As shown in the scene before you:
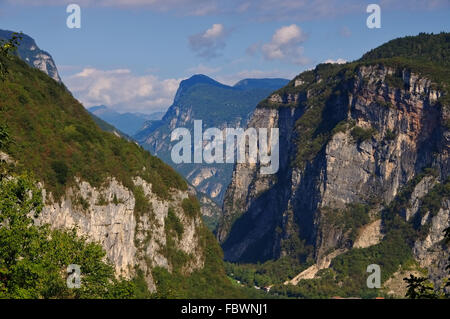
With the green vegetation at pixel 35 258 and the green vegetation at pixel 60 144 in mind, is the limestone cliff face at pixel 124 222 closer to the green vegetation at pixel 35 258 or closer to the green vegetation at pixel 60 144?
the green vegetation at pixel 60 144

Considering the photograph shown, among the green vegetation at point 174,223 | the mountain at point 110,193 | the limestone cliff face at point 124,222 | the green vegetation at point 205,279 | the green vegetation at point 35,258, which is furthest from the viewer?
the green vegetation at point 174,223

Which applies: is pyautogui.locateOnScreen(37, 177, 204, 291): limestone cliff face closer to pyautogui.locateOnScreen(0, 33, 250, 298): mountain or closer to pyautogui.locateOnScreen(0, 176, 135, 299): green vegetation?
pyautogui.locateOnScreen(0, 33, 250, 298): mountain

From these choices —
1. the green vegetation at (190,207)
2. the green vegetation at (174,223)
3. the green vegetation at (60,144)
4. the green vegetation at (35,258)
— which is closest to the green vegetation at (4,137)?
the green vegetation at (35,258)

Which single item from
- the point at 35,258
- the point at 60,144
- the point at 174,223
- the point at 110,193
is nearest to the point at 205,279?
the point at 174,223

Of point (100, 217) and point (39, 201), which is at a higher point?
point (39, 201)

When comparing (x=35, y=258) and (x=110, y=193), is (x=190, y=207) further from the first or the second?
(x=35, y=258)

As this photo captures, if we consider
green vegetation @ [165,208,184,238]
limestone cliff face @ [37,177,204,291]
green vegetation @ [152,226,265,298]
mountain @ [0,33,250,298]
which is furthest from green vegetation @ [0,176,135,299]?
green vegetation @ [165,208,184,238]
